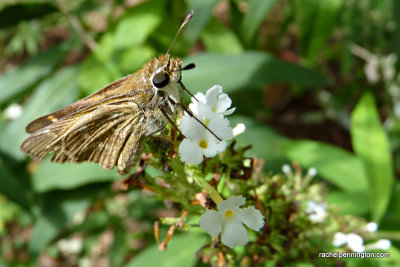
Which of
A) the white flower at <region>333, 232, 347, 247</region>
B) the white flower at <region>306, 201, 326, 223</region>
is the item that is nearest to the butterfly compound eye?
the white flower at <region>306, 201, 326, 223</region>

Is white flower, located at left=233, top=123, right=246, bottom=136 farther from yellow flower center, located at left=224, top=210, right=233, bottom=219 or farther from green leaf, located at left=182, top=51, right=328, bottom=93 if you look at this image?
green leaf, located at left=182, top=51, right=328, bottom=93

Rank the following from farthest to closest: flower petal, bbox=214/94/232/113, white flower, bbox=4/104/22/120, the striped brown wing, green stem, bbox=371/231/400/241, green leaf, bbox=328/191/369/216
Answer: white flower, bbox=4/104/22/120
green leaf, bbox=328/191/369/216
green stem, bbox=371/231/400/241
the striped brown wing
flower petal, bbox=214/94/232/113

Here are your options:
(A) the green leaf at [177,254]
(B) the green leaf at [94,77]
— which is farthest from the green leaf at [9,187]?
(A) the green leaf at [177,254]

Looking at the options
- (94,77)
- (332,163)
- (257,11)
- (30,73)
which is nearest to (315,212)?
(332,163)

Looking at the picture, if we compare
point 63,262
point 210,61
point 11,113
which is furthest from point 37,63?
point 63,262

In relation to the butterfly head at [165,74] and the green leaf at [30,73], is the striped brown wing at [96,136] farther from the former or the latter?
the green leaf at [30,73]
